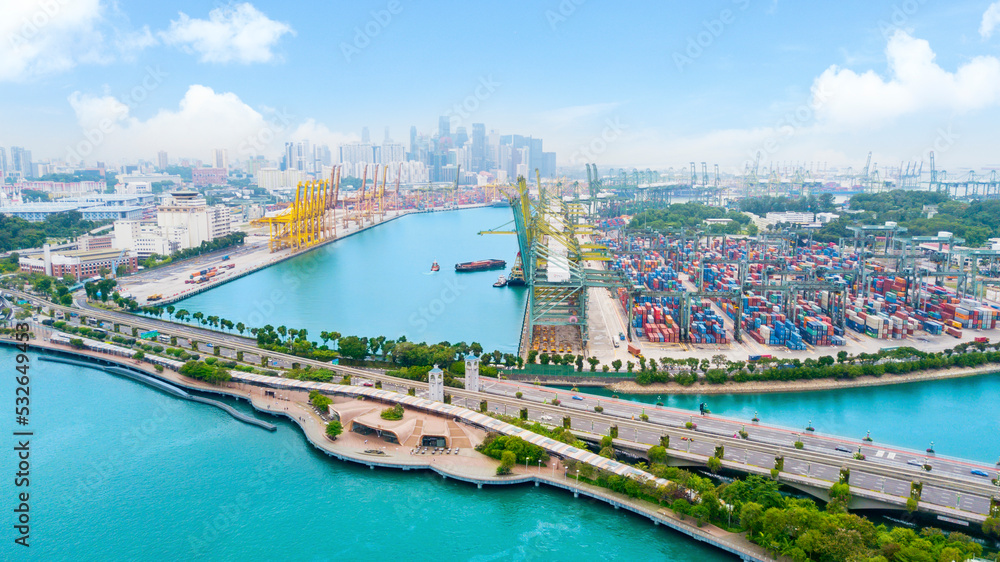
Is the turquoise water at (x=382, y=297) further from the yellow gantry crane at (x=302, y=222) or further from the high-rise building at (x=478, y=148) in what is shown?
the high-rise building at (x=478, y=148)

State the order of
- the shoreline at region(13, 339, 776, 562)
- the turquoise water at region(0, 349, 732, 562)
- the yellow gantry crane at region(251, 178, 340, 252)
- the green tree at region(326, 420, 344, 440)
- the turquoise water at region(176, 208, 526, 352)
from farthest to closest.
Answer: the yellow gantry crane at region(251, 178, 340, 252) < the turquoise water at region(176, 208, 526, 352) < the green tree at region(326, 420, 344, 440) < the turquoise water at region(0, 349, 732, 562) < the shoreline at region(13, 339, 776, 562)

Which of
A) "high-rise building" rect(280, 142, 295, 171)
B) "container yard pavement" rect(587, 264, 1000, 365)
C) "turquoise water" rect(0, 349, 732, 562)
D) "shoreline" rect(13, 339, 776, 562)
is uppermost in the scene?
"high-rise building" rect(280, 142, 295, 171)

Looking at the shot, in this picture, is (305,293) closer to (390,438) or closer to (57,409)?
(57,409)

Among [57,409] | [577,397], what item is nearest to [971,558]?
[577,397]

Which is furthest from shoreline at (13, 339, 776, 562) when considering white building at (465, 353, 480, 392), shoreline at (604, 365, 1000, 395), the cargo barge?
the cargo barge

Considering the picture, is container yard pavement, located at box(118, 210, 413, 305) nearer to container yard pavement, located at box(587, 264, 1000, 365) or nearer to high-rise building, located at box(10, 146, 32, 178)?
container yard pavement, located at box(587, 264, 1000, 365)

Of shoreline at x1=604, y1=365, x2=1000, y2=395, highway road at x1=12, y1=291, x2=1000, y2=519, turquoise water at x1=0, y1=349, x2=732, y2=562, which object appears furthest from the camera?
shoreline at x1=604, y1=365, x2=1000, y2=395

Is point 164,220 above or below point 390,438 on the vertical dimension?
above
